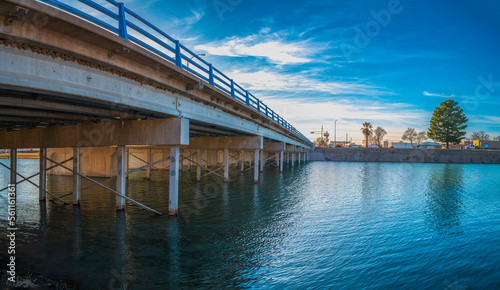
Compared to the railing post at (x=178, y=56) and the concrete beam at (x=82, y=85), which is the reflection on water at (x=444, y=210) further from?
the railing post at (x=178, y=56)

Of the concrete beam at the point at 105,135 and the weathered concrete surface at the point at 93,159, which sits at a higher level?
the concrete beam at the point at 105,135

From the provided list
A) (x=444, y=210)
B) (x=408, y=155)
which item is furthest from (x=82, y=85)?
(x=408, y=155)

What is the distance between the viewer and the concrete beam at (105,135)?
13062 mm

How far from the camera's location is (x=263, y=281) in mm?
7316

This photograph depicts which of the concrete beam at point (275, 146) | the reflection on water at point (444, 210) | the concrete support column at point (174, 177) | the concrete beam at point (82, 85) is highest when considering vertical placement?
the concrete beam at point (82, 85)

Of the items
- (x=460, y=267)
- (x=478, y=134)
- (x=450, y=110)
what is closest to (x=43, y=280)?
(x=460, y=267)

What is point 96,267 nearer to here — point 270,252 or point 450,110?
point 270,252

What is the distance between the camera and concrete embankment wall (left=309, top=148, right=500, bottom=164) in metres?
79.0

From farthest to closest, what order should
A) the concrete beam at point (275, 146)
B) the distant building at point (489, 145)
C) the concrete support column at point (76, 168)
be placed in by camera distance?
the distant building at point (489, 145)
the concrete beam at point (275, 146)
the concrete support column at point (76, 168)

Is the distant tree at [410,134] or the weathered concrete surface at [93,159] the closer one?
the weathered concrete surface at [93,159]

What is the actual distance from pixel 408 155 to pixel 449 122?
2264cm

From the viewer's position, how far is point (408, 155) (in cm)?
8388

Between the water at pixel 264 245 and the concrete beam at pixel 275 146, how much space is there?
25.7 m

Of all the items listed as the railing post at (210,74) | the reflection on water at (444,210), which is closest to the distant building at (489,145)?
the reflection on water at (444,210)
